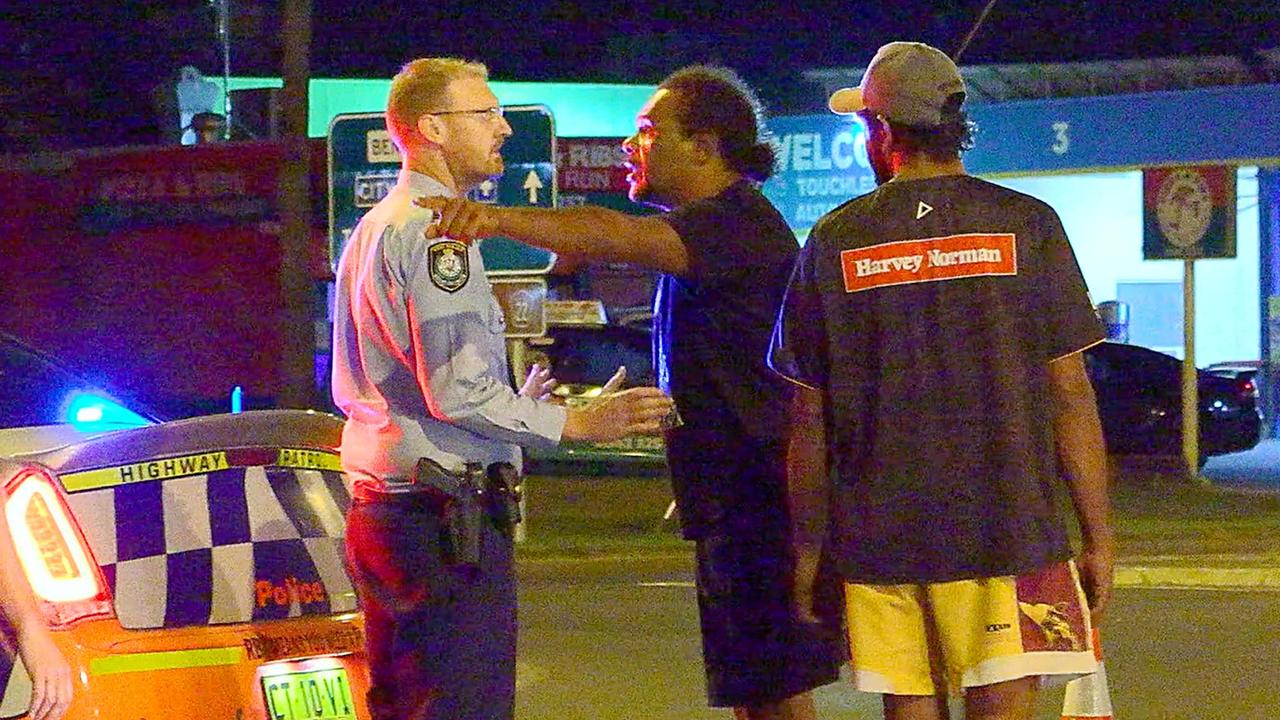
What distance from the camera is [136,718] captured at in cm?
381

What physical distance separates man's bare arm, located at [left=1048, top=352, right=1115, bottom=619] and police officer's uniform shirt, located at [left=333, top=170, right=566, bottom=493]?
95 centimetres

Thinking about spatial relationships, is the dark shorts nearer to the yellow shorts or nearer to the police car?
the yellow shorts

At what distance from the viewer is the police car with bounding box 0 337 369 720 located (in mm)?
3768

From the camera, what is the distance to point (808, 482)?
3.59 meters

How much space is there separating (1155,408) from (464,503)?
17084 mm

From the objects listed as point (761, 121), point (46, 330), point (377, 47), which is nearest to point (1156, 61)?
point (377, 47)

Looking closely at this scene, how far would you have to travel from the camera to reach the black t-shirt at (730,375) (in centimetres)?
411

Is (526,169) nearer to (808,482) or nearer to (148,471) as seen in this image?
(148,471)

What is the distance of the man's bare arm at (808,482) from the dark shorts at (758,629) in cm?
46

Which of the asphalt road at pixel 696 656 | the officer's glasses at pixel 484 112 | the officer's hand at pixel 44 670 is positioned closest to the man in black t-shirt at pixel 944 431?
the officer's glasses at pixel 484 112

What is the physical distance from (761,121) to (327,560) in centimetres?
140

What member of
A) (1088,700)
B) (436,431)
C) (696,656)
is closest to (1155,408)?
(696,656)

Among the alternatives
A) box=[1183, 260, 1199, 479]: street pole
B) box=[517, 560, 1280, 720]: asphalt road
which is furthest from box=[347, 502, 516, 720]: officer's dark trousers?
box=[1183, 260, 1199, 479]: street pole

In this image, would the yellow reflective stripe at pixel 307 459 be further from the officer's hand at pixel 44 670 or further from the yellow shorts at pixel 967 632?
the yellow shorts at pixel 967 632
